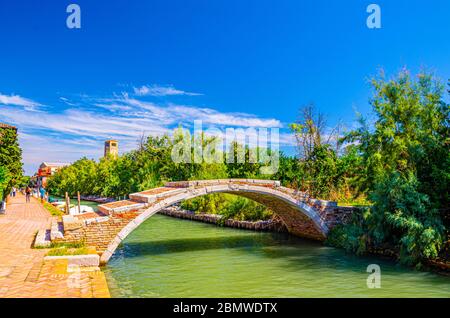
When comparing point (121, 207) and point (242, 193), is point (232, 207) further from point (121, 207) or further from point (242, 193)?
point (121, 207)

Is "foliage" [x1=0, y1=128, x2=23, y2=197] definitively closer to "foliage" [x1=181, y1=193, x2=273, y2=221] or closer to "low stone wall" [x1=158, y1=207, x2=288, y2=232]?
"low stone wall" [x1=158, y1=207, x2=288, y2=232]

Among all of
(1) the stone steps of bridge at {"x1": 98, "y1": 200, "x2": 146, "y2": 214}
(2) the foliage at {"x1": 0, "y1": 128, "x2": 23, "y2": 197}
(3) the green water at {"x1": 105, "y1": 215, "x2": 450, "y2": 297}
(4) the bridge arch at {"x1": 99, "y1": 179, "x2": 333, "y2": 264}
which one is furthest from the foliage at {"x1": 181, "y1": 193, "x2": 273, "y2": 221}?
(2) the foliage at {"x1": 0, "y1": 128, "x2": 23, "y2": 197}

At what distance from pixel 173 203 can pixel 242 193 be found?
3.64 m

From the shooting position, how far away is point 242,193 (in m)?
15.0

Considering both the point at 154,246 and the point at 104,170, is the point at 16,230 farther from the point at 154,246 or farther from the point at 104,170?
the point at 104,170

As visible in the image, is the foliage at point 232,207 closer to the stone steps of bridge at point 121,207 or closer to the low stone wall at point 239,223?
the low stone wall at point 239,223

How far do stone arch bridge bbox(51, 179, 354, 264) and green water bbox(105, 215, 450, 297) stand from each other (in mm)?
772

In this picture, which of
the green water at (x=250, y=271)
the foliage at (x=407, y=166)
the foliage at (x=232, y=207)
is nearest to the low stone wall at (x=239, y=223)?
the foliage at (x=232, y=207)

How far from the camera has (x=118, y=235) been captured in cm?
1101

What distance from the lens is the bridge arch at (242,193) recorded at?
1133cm

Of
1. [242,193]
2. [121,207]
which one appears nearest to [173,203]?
[121,207]
